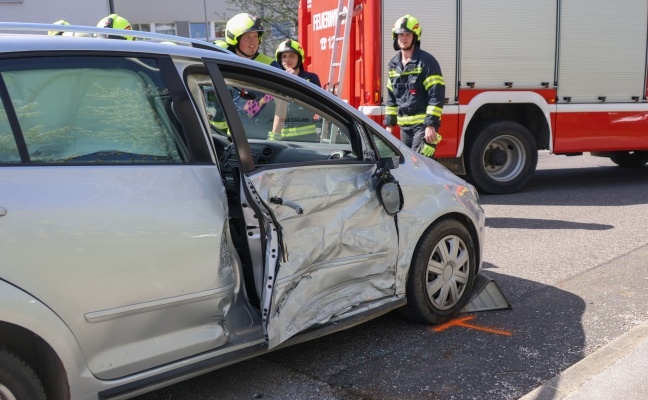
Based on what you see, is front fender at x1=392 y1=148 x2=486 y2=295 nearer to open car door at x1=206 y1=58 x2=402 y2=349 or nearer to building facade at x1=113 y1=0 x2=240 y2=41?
open car door at x1=206 y1=58 x2=402 y2=349

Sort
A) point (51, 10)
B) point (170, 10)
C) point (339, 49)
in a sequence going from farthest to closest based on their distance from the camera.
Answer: point (170, 10) < point (51, 10) < point (339, 49)

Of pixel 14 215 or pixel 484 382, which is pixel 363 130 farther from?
pixel 14 215

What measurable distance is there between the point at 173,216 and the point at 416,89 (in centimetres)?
423

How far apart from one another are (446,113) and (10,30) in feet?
19.8

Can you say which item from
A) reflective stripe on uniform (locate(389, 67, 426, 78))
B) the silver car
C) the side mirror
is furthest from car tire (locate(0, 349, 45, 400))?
reflective stripe on uniform (locate(389, 67, 426, 78))

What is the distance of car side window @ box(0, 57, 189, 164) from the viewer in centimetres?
261

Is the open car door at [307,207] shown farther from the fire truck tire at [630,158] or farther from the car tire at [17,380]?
the fire truck tire at [630,158]

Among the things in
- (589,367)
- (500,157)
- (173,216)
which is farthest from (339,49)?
(173,216)

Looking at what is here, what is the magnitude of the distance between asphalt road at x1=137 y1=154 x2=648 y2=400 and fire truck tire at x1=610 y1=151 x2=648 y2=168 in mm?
4784

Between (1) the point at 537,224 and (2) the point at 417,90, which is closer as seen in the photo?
(2) the point at 417,90

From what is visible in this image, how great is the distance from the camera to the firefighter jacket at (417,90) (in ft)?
21.0

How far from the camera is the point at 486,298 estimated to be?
4531mm

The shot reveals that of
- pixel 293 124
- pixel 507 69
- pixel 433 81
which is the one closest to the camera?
pixel 293 124

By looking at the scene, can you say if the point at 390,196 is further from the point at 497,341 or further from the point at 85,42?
the point at 85,42
